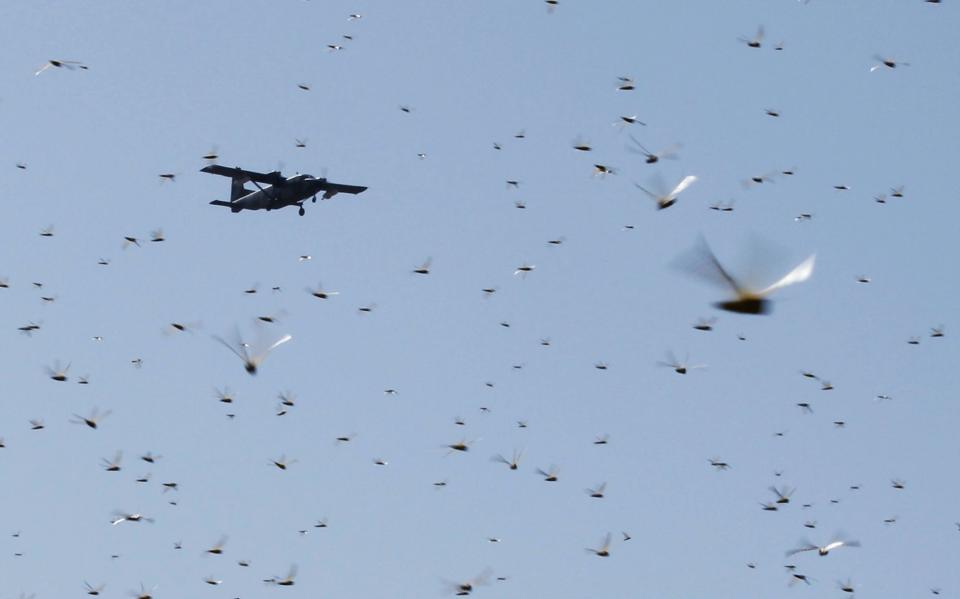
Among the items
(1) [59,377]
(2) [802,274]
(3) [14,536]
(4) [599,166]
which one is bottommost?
(3) [14,536]

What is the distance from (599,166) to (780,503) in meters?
11.9

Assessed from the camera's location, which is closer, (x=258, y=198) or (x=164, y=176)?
(x=164, y=176)

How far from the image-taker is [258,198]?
9656cm

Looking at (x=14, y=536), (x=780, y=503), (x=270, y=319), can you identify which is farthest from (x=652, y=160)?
(x=14, y=536)

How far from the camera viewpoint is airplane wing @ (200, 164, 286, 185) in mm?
93062

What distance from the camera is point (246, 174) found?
94.0m

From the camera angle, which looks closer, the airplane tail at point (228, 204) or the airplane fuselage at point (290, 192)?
the airplane fuselage at point (290, 192)

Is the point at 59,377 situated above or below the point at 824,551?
below

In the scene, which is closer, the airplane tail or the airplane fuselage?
the airplane fuselage

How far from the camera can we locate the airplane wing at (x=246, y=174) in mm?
93062

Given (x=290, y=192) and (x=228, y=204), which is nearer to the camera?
(x=290, y=192)

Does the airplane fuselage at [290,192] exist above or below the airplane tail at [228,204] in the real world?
above

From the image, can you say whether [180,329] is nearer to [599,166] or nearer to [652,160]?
[599,166]

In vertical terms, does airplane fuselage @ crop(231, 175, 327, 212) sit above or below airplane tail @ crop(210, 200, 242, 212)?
above
